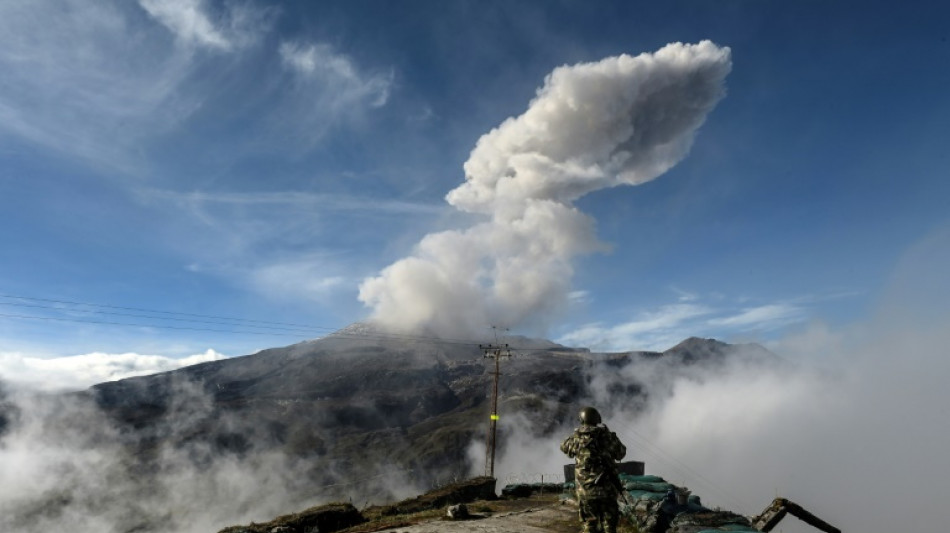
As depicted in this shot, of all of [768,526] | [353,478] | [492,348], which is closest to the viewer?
[768,526]

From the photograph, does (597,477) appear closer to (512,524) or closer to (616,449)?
(616,449)

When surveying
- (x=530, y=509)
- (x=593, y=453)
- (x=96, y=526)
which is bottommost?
(x=96, y=526)

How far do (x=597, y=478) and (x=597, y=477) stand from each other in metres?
0.02

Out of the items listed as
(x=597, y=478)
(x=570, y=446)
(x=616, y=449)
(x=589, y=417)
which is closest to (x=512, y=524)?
(x=570, y=446)

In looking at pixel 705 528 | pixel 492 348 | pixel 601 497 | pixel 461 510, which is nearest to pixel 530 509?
pixel 461 510

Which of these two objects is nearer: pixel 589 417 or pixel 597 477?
pixel 597 477

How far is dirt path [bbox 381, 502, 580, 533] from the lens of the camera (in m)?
16.6


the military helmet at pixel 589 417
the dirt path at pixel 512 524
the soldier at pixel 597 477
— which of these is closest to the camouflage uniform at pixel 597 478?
the soldier at pixel 597 477

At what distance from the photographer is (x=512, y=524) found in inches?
706

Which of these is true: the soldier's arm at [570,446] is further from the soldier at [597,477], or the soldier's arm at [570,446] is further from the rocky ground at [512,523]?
the rocky ground at [512,523]

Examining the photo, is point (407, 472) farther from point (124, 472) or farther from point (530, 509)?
point (530, 509)

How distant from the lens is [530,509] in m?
21.7

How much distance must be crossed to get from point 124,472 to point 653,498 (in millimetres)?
214218

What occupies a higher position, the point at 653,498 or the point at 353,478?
the point at 653,498
